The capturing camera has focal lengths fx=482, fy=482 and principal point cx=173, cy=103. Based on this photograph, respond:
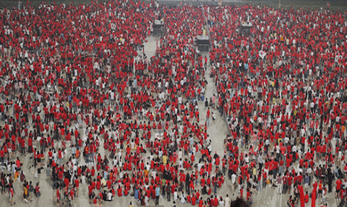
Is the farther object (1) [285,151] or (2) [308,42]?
(2) [308,42]

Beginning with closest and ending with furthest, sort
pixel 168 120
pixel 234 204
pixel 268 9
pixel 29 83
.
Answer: pixel 234 204
pixel 168 120
pixel 29 83
pixel 268 9

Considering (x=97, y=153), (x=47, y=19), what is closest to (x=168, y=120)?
(x=97, y=153)

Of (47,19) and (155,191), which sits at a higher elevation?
(47,19)

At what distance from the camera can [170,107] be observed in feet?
114

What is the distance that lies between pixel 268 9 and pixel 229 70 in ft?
72.6

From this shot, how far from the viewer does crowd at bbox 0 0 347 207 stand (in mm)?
26547

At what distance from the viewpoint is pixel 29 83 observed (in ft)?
123

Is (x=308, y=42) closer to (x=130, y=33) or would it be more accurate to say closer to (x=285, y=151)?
(x=130, y=33)

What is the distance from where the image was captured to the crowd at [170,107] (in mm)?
26547

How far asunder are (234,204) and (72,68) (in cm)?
3610

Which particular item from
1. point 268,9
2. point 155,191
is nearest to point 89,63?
point 155,191

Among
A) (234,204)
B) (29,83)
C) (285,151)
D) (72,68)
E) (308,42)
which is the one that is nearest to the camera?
(234,204)

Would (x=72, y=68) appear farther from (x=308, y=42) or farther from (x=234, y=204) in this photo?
(x=234, y=204)

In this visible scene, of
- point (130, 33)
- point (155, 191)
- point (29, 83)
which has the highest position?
point (130, 33)
